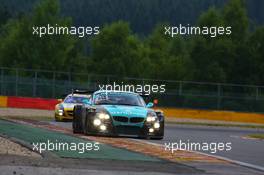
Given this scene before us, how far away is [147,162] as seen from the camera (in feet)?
49.1

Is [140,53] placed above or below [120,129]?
above

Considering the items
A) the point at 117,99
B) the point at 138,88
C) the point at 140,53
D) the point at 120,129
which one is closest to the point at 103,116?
the point at 120,129

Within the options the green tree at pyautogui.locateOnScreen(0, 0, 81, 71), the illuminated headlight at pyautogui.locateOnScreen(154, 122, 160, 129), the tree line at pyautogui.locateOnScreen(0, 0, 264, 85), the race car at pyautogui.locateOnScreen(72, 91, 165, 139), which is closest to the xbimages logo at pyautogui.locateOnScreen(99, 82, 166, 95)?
the green tree at pyautogui.locateOnScreen(0, 0, 81, 71)

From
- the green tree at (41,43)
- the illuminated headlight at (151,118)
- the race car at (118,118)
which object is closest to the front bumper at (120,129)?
the race car at (118,118)

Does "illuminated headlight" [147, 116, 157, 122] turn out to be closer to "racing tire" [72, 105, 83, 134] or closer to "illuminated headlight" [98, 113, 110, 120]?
"illuminated headlight" [98, 113, 110, 120]

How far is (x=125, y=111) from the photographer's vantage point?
824 inches

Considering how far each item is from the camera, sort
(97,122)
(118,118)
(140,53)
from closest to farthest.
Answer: (118,118) → (97,122) → (140,53)

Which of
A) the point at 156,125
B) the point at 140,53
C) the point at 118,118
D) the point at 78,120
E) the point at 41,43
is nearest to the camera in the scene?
the point at 118,118

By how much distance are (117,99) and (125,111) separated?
1.31 meters

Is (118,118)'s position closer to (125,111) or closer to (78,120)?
(125,111)

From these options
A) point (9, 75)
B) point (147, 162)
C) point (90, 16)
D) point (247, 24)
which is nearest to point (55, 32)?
point (9, 75)

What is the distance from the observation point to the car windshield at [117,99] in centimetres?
2198

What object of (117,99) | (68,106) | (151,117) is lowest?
(151,117)

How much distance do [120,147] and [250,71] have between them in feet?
177
